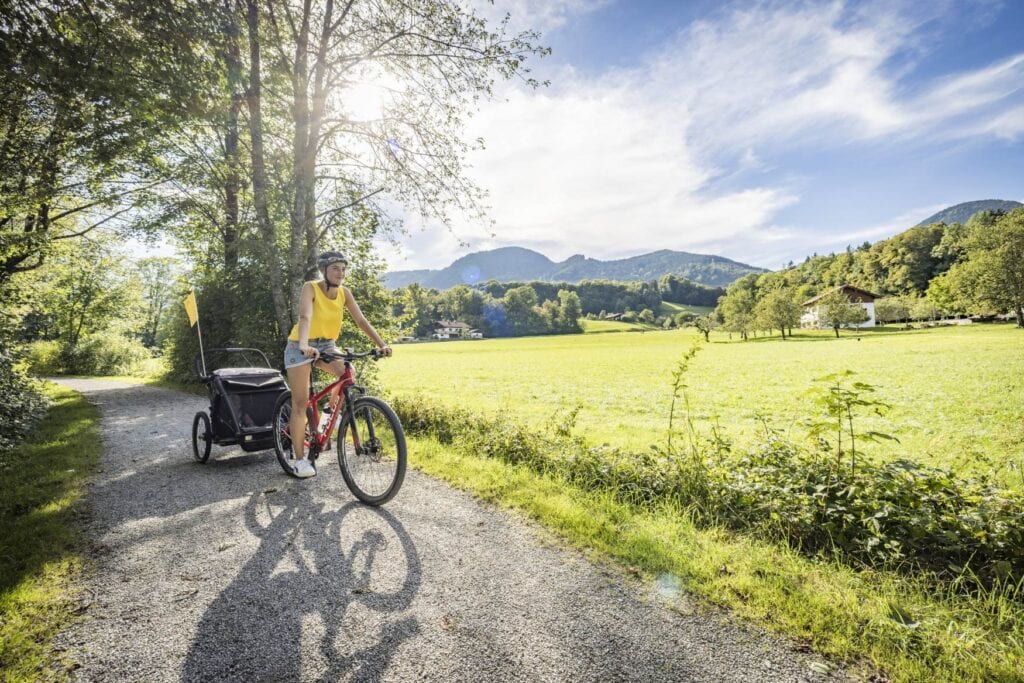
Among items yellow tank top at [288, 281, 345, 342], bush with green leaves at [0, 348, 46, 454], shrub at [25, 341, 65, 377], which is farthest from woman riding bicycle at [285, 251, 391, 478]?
shrub at [25, 341, 65, 377]

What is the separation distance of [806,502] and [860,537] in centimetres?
43

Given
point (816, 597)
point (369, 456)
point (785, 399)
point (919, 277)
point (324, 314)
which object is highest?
point (919, 277)

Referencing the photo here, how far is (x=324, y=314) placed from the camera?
512cm

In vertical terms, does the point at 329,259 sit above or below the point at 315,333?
above

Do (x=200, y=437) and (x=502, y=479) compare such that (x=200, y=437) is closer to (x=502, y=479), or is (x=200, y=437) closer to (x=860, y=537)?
(x=502, y=479)

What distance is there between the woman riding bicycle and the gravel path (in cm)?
90

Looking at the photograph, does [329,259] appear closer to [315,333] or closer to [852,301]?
[315,333]

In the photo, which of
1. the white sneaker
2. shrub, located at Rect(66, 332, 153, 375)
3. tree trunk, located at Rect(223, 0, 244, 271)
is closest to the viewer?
the white sneaker

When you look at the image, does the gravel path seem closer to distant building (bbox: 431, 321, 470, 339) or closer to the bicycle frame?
the bicycle frame

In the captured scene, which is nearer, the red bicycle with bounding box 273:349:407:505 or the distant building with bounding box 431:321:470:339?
the red bicycle with bounding box 273:349:407:505

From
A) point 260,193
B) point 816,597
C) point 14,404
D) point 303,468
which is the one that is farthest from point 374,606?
point 14,404

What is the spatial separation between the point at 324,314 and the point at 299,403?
1.17 metres

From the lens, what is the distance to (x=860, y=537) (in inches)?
142

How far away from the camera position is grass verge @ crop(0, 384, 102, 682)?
2549 mm
